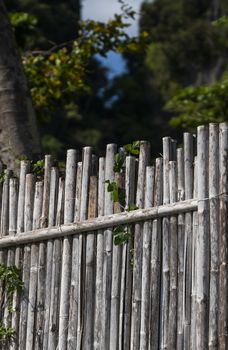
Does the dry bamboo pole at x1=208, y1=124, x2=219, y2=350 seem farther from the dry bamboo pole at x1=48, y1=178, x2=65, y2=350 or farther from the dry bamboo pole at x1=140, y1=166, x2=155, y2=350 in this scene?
the dry bamboo pole at x1=48, y1=178, x2=65, y2=350

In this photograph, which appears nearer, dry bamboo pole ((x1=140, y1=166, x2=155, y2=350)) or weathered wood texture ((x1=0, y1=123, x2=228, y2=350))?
weathered wood texture ((x1=0, y1=123, x2=228, y2=350))

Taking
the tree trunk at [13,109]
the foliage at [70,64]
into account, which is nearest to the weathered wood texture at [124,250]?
the tree trunk at [13,109]

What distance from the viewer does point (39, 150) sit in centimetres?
873

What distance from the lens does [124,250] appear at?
643cm

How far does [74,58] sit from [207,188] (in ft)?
23.6

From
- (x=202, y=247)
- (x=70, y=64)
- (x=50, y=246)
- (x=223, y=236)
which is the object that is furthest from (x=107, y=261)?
(x=70, y=64)

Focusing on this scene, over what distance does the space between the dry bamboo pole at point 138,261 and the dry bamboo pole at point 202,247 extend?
434mm

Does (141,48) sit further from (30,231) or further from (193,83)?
(193,83)

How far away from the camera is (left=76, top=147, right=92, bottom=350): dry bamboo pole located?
6531 millimetres

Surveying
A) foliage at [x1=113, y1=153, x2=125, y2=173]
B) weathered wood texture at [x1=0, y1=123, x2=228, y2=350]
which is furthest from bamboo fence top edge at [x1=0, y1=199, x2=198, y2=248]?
foliage at [x1=113, y1=153, x2=125, y2=173]

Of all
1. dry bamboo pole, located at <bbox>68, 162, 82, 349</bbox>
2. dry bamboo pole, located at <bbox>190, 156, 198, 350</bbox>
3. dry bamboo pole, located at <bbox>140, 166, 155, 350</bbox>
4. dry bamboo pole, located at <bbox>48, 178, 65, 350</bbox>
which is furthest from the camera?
dry bamboo pole, located at <bbox>48, 178, 65, 350</bbox>

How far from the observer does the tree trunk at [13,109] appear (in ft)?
28.0

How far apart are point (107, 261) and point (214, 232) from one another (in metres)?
0.77

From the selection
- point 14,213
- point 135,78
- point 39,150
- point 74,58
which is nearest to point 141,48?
point 74,58
